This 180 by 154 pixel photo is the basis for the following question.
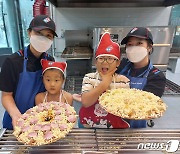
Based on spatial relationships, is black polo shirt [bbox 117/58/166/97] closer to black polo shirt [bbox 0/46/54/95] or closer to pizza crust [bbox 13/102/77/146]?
pizza crust [bbox 13/102/77/146]

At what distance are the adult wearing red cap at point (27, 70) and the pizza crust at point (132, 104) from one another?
1.67 ft

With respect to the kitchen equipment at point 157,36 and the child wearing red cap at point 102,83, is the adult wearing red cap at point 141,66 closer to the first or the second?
the child wearing red cap at point 102,83

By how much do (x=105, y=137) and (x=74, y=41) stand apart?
111 inches

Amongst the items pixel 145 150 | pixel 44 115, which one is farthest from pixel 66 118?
pixel 145 150

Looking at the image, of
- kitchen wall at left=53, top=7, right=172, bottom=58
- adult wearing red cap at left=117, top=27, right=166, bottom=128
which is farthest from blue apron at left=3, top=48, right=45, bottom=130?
kitchen wall at left=53, top=7, right=172, bottom=58

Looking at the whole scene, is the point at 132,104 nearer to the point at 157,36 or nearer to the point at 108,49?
the point at 108,49

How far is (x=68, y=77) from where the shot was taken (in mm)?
3311

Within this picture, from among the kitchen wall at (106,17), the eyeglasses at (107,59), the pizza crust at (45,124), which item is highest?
the kitchen wall at (106,17)

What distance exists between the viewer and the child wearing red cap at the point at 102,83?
87cm

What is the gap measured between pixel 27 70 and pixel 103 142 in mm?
690

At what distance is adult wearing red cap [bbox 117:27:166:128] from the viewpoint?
981 mm

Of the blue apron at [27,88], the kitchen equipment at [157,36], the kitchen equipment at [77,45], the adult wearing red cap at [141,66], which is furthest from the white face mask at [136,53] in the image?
the kitchen equipment at [77,45]

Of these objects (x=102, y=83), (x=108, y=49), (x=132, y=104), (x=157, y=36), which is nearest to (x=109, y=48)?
(x=108, y=49)

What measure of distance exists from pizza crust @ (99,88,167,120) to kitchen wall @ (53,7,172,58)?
8.96 ft
